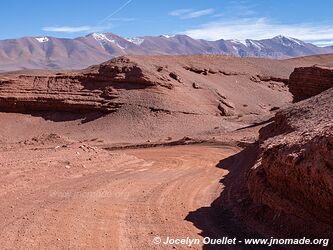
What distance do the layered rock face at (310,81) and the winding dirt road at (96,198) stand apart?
9.06 meters

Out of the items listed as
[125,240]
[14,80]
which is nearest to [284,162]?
[125,240]

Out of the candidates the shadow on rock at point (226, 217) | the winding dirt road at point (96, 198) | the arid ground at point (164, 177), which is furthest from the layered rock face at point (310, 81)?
the shadow on rock at point (226, 217)

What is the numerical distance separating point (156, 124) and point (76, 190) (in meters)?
21.0

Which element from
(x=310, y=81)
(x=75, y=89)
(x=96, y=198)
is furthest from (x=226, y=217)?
(x=75, y=89)

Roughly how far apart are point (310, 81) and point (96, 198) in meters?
17.0

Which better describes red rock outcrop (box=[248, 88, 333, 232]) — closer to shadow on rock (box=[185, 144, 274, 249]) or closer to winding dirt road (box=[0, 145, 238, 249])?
shadow on rock (box=[185, 144, 274, 249])

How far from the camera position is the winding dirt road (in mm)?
8148

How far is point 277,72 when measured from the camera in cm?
5516

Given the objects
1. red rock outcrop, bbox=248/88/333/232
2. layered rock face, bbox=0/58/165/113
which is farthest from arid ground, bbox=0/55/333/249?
layered rock face, bbox=0/58/165/113

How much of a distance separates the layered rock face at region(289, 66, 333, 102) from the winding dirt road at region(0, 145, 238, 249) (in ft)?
29.7

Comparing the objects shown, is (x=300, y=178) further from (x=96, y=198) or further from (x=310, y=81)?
(x=310, y=81)

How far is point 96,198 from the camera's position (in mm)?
10875

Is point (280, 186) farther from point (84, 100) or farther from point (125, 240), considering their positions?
point (84, 100)

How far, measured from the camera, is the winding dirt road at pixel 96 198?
815 centimetres
